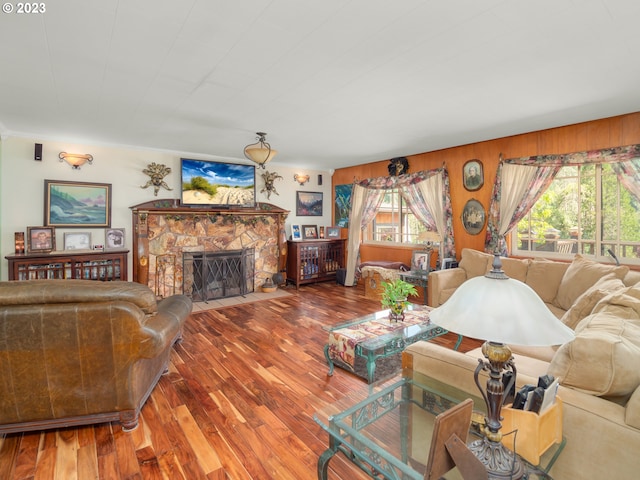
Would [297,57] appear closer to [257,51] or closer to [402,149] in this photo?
[257,51]

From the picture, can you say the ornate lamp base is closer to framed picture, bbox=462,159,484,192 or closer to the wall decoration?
framed picture, bbox=462,159,484,192

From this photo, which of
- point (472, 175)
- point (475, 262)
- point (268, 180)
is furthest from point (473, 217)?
point (268, 180)

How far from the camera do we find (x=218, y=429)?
6.84ft

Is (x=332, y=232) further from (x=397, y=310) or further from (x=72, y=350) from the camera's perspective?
(x=72, y=350)

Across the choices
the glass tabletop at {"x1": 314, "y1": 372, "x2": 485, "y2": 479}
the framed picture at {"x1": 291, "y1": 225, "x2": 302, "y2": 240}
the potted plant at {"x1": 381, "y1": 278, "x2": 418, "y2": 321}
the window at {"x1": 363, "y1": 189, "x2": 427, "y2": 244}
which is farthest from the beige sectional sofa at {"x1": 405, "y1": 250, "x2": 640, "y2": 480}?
the framed picture at {"x1": 291, "y1": 225, "x2": 302, "y2": 240}

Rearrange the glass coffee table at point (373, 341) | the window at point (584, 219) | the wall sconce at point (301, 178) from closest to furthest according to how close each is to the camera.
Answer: the glass coffee table at point (373, 341), the window at point (584, 219), the wall sconce at point (301, 178)

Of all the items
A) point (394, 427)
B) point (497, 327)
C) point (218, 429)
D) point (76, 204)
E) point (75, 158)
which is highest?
point (75, 158)

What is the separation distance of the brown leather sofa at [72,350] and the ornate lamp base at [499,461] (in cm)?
185

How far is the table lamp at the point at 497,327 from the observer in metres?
0.96

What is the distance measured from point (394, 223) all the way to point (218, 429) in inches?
196

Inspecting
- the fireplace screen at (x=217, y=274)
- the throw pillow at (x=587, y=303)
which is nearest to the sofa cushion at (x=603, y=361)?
the throw pillow at (x=587, y=303)

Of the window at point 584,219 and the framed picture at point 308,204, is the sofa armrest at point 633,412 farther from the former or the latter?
the framed picture at point 308,204

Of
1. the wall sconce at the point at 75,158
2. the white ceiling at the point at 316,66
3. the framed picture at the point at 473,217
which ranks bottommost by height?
the framed picture at the point at 473,217

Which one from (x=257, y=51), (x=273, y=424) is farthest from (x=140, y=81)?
(x=273, y=424)
